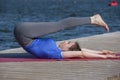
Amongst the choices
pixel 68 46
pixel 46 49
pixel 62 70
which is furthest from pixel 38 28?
pixel 62 70

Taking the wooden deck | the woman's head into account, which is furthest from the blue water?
the wooden deck

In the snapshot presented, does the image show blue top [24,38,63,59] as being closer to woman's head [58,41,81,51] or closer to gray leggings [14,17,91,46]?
gray leggings [14,17,91,46]

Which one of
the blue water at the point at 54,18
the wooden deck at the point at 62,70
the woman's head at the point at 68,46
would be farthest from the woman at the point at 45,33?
the blue water at the point at 54,18

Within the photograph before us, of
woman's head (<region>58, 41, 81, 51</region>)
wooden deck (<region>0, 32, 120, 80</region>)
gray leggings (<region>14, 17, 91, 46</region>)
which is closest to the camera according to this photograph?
wooden deck (<region>0, 32, 120, 80</region>)

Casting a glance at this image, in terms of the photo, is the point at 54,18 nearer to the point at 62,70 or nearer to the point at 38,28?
the point at 38,28

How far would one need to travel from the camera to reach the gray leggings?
341 inches

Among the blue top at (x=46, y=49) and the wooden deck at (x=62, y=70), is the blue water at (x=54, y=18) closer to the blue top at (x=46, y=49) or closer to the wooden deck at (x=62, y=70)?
the blue top at (x=46, y=49)

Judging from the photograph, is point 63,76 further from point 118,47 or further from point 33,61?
point 118,47

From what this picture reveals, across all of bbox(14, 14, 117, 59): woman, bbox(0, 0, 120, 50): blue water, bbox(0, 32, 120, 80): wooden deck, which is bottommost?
bbox(0, 0, 120, 50): blue water

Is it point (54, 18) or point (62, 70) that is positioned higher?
point (62, 70)

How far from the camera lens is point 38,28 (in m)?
8.77

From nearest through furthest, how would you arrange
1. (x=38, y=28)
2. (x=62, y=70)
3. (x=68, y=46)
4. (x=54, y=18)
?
(x=62, y=70) < (x=38, y=28) < (x=68, y=46) < (x=54, y=18)

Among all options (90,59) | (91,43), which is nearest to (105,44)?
(91,43)

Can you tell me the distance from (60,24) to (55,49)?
38 cm
